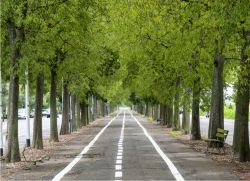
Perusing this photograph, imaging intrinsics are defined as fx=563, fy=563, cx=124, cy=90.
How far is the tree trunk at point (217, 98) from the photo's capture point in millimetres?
25000

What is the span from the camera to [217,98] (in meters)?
25.5

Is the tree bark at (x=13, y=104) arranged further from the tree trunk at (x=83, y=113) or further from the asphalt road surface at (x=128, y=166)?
the tree trunk at (x=83, y=113)

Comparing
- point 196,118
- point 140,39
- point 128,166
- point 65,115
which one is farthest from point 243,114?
point 65,115

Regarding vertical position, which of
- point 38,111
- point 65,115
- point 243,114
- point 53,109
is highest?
point 243,114

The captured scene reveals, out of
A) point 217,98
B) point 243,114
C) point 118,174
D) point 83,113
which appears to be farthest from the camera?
Answer: point 83,113

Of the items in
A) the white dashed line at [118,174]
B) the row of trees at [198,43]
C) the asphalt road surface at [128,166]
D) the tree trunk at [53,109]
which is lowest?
the asphalt road surface at [128,166]

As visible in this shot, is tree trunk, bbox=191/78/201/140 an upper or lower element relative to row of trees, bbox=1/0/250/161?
lower

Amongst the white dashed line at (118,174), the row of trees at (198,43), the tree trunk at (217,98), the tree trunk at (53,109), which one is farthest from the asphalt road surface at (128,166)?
the tree trunk at (53,109)

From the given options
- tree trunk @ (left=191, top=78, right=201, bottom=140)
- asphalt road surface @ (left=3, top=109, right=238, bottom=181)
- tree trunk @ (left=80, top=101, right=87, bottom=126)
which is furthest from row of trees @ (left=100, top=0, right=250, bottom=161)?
tree trunk @ (left=80, top=101, right=87, bottom=126)

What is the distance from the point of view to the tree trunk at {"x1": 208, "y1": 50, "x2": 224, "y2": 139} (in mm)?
25000

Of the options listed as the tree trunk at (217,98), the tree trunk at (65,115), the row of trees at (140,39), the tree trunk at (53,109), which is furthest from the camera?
the tree trunk at (65,115)

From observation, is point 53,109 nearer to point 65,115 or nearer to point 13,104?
point 65,115

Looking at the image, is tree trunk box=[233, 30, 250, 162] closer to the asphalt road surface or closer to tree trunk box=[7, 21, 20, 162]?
the asphalt road surface

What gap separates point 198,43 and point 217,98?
14.9ft
